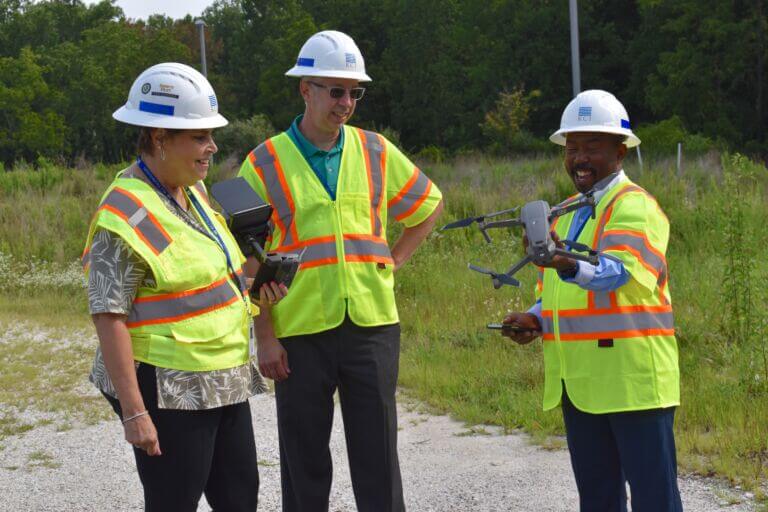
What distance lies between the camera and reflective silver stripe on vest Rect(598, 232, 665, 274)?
12.9 ft

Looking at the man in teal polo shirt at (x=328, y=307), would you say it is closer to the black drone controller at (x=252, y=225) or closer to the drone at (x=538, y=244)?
the black drone controller at (x=252, y=225)

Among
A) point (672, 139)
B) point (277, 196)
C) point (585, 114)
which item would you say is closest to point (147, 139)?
point (277, 196)

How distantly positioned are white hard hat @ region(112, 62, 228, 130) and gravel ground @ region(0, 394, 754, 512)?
2.92 metres

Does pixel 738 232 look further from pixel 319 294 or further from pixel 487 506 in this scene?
pixel 319 294

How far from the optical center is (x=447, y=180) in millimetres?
21219

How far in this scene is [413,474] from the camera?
6.43 metres

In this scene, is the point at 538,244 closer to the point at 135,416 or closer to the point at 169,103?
the point at 169,103

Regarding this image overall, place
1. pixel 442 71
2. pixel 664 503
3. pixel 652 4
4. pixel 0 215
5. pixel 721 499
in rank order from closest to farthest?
pixel 664 503, pixel 721 499, pixel 0 215, pixel 652 4, pixel 442 71

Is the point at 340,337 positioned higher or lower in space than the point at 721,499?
higher

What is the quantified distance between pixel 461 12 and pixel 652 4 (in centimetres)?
1383

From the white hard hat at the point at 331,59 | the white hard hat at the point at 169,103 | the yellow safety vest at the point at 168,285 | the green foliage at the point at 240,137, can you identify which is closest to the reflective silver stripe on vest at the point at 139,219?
the yellow safety vest at the point at 168,285

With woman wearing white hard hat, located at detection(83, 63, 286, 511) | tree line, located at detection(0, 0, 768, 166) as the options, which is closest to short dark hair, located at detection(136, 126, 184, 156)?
woman wearing white hard hat, located at detection(83, 63, 286, 511)

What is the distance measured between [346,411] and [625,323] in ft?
4.39

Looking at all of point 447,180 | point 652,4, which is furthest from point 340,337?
point 652,4
